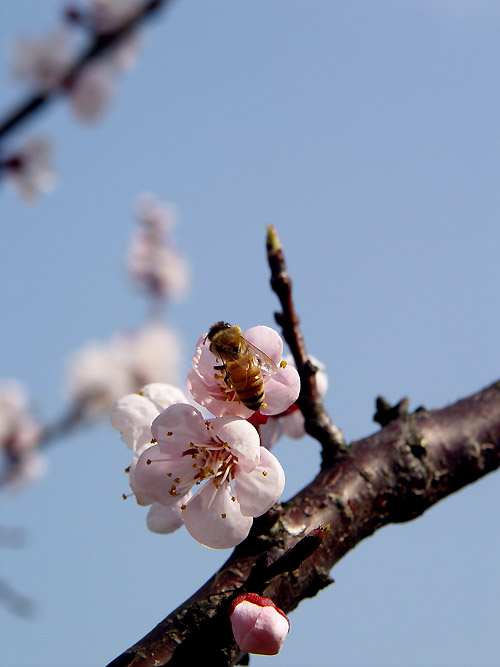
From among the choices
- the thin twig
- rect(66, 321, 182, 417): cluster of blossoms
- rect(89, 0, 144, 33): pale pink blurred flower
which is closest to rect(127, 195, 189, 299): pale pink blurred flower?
rect(66, 321, 182, 417): cluster of blossoms

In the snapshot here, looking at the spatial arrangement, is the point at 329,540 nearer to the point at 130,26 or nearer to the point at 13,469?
the point at 130,26

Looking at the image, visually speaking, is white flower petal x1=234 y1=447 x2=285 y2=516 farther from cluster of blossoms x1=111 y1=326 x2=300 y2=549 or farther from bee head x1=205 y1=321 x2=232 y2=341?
bee head x1=205 y1=321 x2=232 y2=341

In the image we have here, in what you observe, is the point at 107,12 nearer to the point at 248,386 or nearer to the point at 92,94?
the point at 92,94

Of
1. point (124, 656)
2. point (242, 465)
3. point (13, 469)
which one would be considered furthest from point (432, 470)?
point (13, 469)

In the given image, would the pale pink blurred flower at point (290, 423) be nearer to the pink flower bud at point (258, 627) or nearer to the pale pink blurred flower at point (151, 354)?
the pink flower bud at point (258, 627)

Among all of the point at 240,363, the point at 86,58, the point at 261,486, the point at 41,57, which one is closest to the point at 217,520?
the point at 261,486

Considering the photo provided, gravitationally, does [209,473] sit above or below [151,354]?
below
